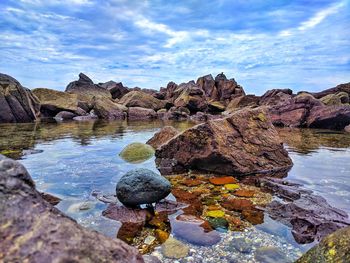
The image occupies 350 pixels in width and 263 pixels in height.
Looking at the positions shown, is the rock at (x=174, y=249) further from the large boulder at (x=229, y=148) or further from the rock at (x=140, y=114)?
the rock at (x=140, y=114)

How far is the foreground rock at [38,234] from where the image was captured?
8.23ft

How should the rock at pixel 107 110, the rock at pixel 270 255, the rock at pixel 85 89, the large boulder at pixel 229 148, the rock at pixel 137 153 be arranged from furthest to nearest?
1. the rock at pixel 85 89
2. the rock at pixel 107 110
3. the rock at pixel 137 153
4. the large boulder at pixel 229 148
5. the rock at pixel 270 255

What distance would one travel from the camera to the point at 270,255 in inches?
178

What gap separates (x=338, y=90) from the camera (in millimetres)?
49906

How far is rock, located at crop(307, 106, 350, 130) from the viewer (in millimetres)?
24831

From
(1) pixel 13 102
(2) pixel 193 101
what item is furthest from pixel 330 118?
(1) pixel 13 102

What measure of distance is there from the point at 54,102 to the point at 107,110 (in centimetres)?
538

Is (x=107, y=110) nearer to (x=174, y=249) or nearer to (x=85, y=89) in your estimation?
(x=85, y=89)

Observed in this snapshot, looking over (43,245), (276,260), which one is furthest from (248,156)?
(43,245)

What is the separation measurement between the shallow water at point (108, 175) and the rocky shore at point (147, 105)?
3123 mm

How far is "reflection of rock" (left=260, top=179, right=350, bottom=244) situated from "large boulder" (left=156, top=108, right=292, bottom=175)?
251cm

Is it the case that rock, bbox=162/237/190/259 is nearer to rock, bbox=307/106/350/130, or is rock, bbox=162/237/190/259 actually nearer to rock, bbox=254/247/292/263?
rock, bbox=254/247/292/263

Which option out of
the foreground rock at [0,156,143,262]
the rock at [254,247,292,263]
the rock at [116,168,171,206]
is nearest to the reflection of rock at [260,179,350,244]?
the rock at [254,247,292,263]

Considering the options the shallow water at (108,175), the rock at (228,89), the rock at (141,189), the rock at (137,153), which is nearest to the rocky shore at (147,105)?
the rock at (228,89)
